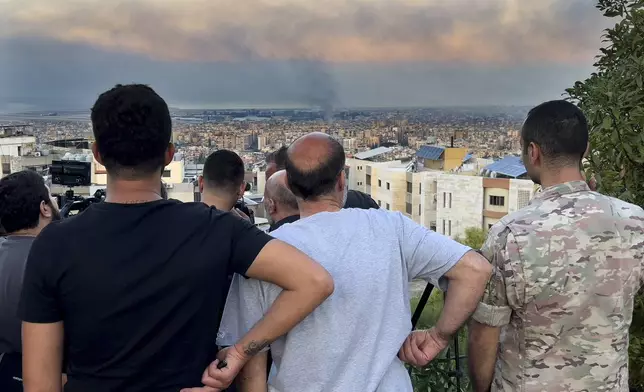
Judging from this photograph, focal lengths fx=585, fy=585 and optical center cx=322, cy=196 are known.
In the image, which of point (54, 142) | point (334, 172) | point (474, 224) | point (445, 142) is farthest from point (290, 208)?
point (474, 224)

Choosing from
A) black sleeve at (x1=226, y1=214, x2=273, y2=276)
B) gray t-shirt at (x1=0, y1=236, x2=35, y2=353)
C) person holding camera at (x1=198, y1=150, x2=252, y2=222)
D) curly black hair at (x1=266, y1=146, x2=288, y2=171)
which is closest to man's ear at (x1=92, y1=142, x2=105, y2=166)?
black sleeve at (x1=226, y1=214, x2=273, y2=276)

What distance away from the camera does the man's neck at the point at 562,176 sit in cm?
145

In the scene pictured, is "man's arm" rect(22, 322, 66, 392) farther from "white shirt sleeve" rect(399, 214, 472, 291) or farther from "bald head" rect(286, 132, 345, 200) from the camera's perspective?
"white shirt sleeve" rect(399, 214, 472, 291)

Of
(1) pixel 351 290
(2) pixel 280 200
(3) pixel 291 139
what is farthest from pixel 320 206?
(2) pixel 280 200

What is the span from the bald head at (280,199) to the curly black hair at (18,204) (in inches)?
28.9

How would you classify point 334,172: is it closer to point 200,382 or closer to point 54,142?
point 200,382

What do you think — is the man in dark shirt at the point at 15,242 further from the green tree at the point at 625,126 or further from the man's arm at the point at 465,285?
the green tree at the point at 625,126

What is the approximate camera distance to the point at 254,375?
4.13ft

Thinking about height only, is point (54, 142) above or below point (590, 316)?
above

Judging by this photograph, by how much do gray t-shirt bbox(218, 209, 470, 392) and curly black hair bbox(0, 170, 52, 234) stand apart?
0.79m

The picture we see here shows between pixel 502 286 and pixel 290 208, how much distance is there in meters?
0.83

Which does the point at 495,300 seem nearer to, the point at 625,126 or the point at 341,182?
the point at 341,182

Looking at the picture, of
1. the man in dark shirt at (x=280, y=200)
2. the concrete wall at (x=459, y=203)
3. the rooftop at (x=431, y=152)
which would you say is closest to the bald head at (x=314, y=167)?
the man in dark shirt at (x=280, y=200)

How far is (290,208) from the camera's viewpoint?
2.01m
